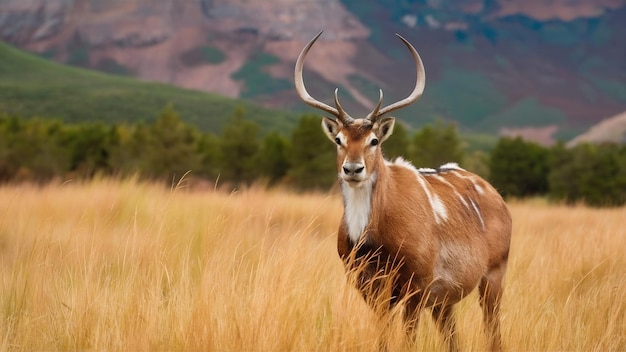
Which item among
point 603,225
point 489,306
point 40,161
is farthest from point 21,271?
point 40,161

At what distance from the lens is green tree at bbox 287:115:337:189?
1901 inches

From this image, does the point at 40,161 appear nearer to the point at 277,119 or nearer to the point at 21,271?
the point at 21,271

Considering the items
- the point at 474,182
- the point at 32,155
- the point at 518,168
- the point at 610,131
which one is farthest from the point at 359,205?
the point at 610,131

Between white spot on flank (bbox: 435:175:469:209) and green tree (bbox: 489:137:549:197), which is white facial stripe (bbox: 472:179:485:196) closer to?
white spot on flank (bbox: 435:175:469:209)

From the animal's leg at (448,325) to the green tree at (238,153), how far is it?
47.5 meters

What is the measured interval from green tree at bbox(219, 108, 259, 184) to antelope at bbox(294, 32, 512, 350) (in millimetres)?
47351

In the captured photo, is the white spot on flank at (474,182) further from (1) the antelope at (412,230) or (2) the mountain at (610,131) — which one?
(2) the mountain at (610,131)

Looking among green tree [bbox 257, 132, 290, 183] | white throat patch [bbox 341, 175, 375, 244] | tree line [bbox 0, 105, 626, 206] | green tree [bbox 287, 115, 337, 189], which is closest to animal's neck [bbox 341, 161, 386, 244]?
white throat patch [bbox 341, 175, 375, 244]

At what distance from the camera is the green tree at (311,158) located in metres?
48.3

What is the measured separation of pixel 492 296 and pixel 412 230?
38.9 inches

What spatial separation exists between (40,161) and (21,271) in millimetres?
45067

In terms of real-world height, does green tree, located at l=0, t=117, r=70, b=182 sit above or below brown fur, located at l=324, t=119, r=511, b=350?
below

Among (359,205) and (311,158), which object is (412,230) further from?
(311,158)

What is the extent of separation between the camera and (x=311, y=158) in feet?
164
